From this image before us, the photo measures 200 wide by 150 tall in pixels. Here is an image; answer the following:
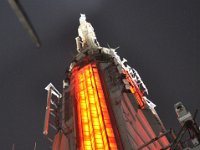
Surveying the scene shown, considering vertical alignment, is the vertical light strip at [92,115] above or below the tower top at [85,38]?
below

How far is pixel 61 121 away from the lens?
2080 cm

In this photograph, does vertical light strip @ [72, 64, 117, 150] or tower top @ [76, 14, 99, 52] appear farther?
tower top @ [76, 14, 99, 52]

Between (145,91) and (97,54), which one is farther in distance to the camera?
(145,91)

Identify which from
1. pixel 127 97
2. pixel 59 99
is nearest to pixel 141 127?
pixel 127 97

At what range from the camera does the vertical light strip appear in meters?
14.6

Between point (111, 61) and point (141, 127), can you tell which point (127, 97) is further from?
point (111, 61)

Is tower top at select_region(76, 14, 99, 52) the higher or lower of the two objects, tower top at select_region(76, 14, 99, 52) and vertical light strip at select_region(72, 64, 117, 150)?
the higher

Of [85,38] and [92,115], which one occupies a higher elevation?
[85,38]

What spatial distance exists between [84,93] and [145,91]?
31.0 feet

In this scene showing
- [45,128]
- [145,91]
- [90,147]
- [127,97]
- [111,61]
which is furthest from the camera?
[145,91]

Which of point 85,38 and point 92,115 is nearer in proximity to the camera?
point 92,115

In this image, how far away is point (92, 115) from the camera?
16.3 m

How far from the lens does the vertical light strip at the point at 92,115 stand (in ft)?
47.9

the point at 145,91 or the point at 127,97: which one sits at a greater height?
the point at 145,91
